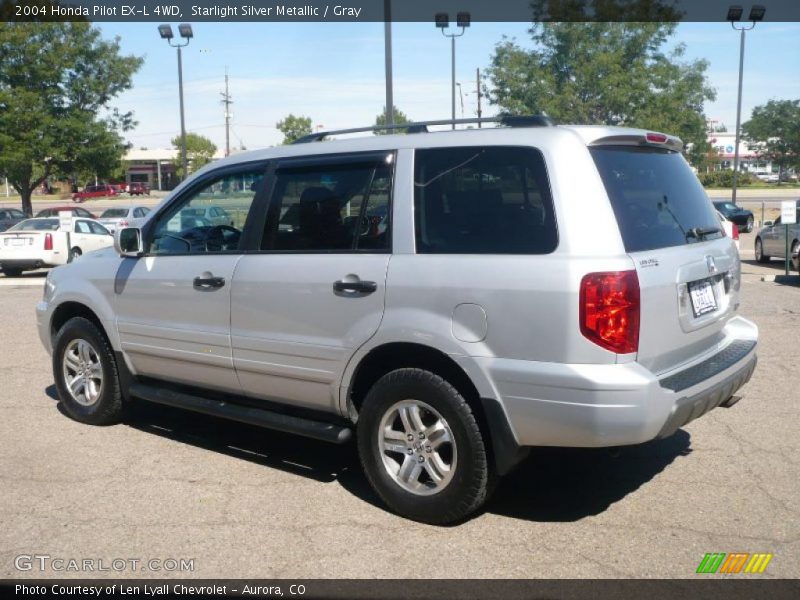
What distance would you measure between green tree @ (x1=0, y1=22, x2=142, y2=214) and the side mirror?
29048 millimetres

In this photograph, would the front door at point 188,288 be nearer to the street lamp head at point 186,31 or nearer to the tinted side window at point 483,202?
the tinted side window at point 483,202

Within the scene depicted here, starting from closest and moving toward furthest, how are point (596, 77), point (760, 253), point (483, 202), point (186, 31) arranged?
point (483, 202), point (760, 253), point (186, 31), point (596, 77)

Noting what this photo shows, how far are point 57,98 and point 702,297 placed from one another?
33.6 meters

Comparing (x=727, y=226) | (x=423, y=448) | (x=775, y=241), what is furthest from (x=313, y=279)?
(x=775, y=241)

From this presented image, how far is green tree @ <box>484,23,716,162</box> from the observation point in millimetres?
35469

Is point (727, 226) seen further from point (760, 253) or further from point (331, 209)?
point (760, 253)

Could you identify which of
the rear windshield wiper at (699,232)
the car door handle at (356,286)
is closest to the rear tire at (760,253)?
the rear windshield wiper at (699,232)

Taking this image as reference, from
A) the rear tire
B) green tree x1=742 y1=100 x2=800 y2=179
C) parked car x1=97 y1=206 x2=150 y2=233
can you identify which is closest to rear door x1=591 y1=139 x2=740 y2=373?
the rear tire

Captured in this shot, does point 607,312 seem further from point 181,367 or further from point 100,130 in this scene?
point 100,130

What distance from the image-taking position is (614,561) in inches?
154

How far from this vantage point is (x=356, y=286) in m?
4.50

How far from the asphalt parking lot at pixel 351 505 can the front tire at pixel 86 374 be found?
5.7 inches

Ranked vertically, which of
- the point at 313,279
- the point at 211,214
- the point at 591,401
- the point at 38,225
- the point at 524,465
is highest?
the point at 211,214

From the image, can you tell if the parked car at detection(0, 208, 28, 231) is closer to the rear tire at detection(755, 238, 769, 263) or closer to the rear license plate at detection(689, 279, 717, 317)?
the rear tire at detection(755, 238, 769, 263)
